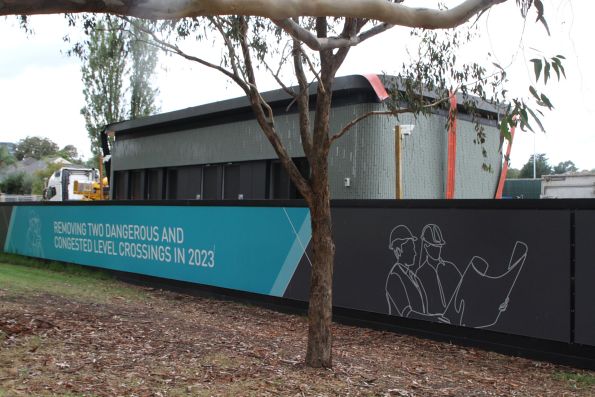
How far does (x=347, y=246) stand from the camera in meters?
10.2

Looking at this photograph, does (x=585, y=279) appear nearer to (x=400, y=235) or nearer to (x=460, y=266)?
(x=460, y=266)

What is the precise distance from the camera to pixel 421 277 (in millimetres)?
9031

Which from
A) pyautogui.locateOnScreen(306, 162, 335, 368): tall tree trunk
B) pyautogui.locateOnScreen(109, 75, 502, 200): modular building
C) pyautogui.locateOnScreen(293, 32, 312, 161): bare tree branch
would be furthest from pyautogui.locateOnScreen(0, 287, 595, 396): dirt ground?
pyautogui.locateOnScreen(109, 75, 502, 200): modular building

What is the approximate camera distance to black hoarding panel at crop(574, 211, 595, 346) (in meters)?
7.27

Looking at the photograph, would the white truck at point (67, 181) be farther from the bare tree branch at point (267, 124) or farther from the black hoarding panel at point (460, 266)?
the bare tree branch at point (267, 124)

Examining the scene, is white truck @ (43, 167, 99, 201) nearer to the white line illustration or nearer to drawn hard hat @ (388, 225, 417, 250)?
drawn hard hat @ (388, 225, 417, 250)

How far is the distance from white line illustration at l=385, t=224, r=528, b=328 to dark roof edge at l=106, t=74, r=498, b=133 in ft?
8.18

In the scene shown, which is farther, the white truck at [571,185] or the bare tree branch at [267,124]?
the white truck at [571,185]

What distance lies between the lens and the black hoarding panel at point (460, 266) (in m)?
7.68

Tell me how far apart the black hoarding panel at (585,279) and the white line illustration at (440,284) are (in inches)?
27.6

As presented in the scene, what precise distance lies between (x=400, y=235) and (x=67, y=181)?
91.7ft

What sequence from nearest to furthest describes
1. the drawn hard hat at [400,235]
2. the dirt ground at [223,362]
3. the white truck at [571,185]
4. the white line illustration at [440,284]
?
the dirt ground at [223,362], the white line illustration at [440,284], the drawn hard hat at [400,235], the white truck at [571,185]

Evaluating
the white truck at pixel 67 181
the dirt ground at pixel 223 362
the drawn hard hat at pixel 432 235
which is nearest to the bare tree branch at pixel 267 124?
the dirt ground at pixel 223 362

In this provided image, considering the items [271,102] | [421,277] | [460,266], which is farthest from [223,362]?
[271,102]
